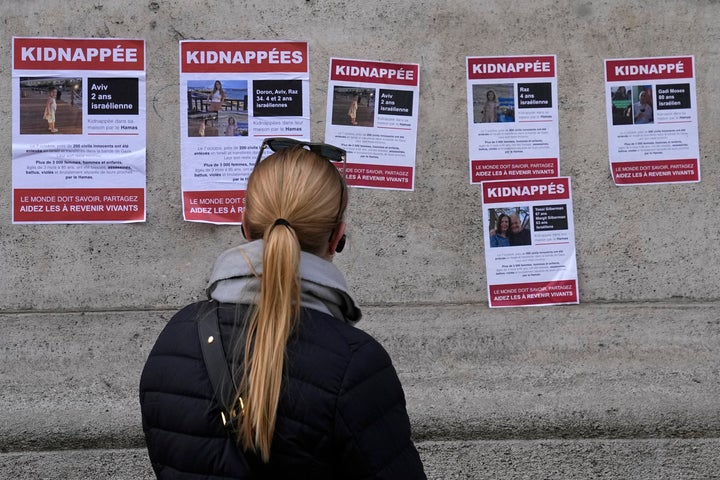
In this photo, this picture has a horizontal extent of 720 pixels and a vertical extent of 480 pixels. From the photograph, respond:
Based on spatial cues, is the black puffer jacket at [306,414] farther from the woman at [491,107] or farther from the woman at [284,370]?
the woman at [491,107]

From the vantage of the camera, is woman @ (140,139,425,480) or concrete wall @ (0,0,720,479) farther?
concrete wall @ (0,0,720,479)

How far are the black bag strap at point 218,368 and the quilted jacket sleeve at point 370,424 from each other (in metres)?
0.21

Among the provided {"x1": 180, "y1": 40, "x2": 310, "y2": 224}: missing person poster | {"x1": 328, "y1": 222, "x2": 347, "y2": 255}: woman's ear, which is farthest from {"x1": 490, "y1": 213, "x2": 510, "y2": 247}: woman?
{"x1": 328, "y1": 222, "x2": 347, "y2": 255}: woman's ear

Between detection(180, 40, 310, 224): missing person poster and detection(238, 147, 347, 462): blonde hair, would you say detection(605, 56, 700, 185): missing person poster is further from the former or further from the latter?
detection(238, 147, 347, 462): blonde hair

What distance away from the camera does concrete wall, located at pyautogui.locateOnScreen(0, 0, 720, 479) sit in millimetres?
3516

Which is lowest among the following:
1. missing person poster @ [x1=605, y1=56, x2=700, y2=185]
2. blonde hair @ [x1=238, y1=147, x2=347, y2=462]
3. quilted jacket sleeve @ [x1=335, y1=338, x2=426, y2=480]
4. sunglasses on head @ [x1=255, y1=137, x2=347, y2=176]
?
quilted jacket sleeve @ [x1=335, y1=338, x2=426, y2=480]

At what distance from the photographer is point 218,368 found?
5.70 ft

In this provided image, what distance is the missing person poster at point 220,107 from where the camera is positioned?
363cm

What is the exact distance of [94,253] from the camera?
364cm

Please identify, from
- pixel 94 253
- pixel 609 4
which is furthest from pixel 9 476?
pixel 609 4

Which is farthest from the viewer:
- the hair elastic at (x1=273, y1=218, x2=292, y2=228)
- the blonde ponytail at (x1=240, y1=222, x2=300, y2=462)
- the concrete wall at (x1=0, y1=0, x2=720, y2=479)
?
the concrete wall at (x1=0, y1=0, x2=720, y2=479)

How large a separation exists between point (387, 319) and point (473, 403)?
19.9 inches

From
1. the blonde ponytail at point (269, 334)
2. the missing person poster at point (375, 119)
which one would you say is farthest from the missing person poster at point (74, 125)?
the blonde ponytail at point (269, 334)

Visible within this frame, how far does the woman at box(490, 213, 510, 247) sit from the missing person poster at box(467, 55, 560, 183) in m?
0.18
